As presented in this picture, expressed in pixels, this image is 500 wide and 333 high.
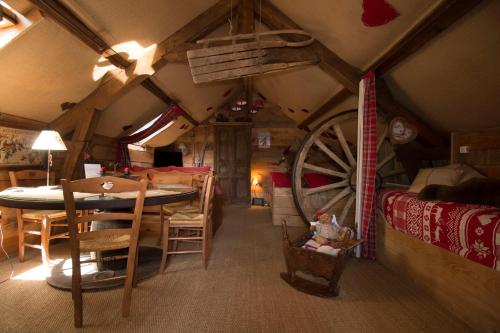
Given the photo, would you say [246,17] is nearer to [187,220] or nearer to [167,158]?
[187,220]

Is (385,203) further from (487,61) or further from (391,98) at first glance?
(487,61)

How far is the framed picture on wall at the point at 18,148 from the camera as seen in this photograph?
262 cm

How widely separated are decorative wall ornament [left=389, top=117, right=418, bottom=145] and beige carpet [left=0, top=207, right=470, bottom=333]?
1.45m

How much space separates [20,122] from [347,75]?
3.75 m

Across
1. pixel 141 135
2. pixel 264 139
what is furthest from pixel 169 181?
pixel 264 139

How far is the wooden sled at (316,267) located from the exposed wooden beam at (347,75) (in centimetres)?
172

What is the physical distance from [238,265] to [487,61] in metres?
2.74

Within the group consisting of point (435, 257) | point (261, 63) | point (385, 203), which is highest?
point (261, 63)

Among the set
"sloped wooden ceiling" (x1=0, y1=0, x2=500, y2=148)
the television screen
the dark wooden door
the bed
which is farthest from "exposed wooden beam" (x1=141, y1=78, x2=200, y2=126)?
the bed

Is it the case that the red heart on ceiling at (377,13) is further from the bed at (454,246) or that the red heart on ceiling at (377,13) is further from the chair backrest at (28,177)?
the chair backrest at (28,177)

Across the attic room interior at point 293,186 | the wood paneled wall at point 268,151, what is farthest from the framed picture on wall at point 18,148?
the wood paneled wall at point 268,151

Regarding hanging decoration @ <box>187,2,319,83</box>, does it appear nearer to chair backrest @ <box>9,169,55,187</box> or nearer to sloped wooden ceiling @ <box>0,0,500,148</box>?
sloped wooden ceiling @ <box>0,0,500,148</box>

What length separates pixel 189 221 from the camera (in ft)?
7.93

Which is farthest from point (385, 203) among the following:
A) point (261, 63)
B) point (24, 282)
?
point (24, 282)
